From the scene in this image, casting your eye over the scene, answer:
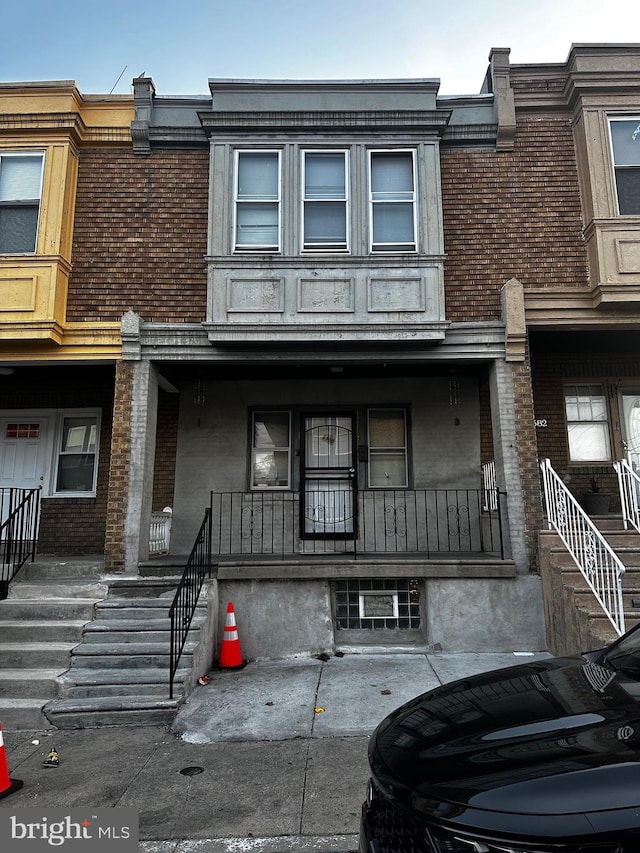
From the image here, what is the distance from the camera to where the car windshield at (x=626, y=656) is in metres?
2.91

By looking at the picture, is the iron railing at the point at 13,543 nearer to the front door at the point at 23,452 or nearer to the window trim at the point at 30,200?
the front door at the point at 23,452

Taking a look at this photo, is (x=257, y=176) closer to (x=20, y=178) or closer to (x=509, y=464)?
(x=20, y=178)

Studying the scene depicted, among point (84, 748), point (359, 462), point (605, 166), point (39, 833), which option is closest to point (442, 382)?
point (359, 462)

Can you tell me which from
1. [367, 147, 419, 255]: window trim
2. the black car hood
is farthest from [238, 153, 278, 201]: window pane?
the black car hood

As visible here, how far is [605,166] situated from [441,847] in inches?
357

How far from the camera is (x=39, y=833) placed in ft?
11.5

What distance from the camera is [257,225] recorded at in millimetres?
8484

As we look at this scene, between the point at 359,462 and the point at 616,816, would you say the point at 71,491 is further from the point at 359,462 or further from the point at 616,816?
the point at 616,816

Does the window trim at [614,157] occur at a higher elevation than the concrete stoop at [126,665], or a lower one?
higher

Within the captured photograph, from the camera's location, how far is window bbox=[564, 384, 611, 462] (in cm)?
956

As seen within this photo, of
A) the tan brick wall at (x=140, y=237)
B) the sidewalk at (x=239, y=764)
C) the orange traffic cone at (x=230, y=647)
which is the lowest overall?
the sidewalk at (x=239, y=764)

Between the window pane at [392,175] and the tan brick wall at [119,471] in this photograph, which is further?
the window pane at [392,175]

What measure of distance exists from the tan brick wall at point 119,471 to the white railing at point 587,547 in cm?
584

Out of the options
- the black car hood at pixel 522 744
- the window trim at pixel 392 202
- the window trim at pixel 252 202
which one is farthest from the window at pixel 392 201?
the black car hood at pixel 522 744
